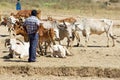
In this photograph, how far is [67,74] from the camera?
15.0 m

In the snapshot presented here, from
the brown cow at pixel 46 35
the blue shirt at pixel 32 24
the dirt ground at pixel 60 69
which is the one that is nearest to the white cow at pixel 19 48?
the dirt ground at pixel 60 69

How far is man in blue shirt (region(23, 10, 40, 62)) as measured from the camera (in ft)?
50.0

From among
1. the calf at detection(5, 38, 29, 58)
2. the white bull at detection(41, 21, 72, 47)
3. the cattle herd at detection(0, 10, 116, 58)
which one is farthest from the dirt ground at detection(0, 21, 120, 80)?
the white bull at detection(41, 21, 72, 47)

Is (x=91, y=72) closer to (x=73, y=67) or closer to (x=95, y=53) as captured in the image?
(x=73, y=67)

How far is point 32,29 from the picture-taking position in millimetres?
15320

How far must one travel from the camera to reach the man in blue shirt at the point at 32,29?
15250 millimetres

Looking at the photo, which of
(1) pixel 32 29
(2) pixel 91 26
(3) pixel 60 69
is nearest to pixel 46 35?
(1) pixel 32 29

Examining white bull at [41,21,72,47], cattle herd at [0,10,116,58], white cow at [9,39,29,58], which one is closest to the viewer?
white cow at [9,39,29,58]

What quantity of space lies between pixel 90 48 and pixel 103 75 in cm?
491

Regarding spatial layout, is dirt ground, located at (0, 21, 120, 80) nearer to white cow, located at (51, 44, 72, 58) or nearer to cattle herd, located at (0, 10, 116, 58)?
white cow, located at (51, 44, 72, 58)

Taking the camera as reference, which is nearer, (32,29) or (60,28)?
(32,29)

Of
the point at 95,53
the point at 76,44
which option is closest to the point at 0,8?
the point at 76,44

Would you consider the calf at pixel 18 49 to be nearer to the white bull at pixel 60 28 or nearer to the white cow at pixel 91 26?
the white bull at pixel 60 28

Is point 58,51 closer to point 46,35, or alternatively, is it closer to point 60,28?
point 46,35
